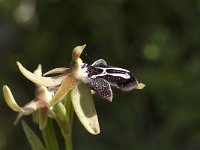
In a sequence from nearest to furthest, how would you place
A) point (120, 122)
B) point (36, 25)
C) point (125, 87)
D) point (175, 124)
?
point (125, 87) → point (175, 124) → point (120, 122) → point (36, 25)

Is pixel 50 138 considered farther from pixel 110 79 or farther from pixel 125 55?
pixel 125 55

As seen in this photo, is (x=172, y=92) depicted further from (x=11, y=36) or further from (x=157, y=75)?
(x=11, y=36)

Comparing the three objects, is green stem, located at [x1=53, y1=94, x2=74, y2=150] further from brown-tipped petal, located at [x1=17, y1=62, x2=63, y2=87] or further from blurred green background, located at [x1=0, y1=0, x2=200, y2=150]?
blurred green background, located at [x1=0, y1=0, x2=200, y2=150]

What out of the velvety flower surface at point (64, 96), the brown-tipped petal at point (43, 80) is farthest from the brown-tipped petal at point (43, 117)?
the brown-tipped petal at point (43, 80)

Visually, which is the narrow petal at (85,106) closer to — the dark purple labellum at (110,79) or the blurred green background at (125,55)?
the dark purple labellum at (110,79)

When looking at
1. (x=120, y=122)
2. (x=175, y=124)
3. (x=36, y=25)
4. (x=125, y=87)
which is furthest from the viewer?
(x=36, y=25)

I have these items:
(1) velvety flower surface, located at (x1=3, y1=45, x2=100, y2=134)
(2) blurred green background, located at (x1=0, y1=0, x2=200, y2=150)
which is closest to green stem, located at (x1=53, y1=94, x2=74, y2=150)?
(1) velvety flower surface, located at (x1=3, y1=45, x2=100, y2=134)

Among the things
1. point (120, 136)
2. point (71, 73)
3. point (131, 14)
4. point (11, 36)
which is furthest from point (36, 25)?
point (71, 73)
